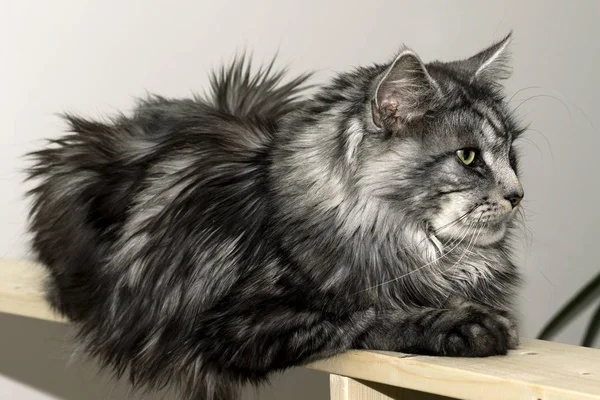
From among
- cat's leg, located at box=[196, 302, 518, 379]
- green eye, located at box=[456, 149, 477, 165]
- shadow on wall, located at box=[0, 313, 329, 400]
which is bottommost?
shadow on wall, located at box=[0, 313, 329, 400]

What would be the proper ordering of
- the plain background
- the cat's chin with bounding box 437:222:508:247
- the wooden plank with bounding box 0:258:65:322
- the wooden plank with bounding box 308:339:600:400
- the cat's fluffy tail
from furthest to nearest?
1. the plain background
2. the cat's fluffy tail
3. the wooden plank with bounding box 0:258:65:322
4. the cat's chin with bounding box 437:222:508:247
5. the wooden plank with bounding box 308:339:600:400

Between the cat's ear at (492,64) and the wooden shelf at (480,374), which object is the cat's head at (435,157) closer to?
the cat's ear at (492,64)

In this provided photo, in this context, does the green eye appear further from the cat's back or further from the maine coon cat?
the cat's back

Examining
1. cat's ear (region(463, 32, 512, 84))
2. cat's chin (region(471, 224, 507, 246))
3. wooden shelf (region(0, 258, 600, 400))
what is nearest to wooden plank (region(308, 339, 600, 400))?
wooden shelf (region(0, 258, 600, 400))

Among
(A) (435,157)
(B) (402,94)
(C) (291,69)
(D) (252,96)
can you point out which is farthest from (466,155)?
(C) (291,69)

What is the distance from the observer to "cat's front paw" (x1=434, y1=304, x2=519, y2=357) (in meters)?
1.39

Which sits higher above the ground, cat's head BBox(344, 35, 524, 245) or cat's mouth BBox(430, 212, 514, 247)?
cat's head BBox(344, 35, 524, 245)

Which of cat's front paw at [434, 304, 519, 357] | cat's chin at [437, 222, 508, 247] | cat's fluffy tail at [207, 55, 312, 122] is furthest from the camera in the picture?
cat's fluffy tail at [207, 55, 312, 122]

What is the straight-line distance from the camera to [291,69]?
105 inches

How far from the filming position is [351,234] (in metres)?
1.53

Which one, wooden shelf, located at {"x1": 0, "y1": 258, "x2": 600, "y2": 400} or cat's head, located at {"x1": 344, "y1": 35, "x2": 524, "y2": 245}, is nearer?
wooden shelf, located at {"x1": 0, "y1": 258, "x2": 600, "y2": 400}

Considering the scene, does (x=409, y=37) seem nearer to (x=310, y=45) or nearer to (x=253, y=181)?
(x=310, y=45)

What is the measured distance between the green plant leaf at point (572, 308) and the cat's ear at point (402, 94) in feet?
5.15

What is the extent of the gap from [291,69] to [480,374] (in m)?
1.60
